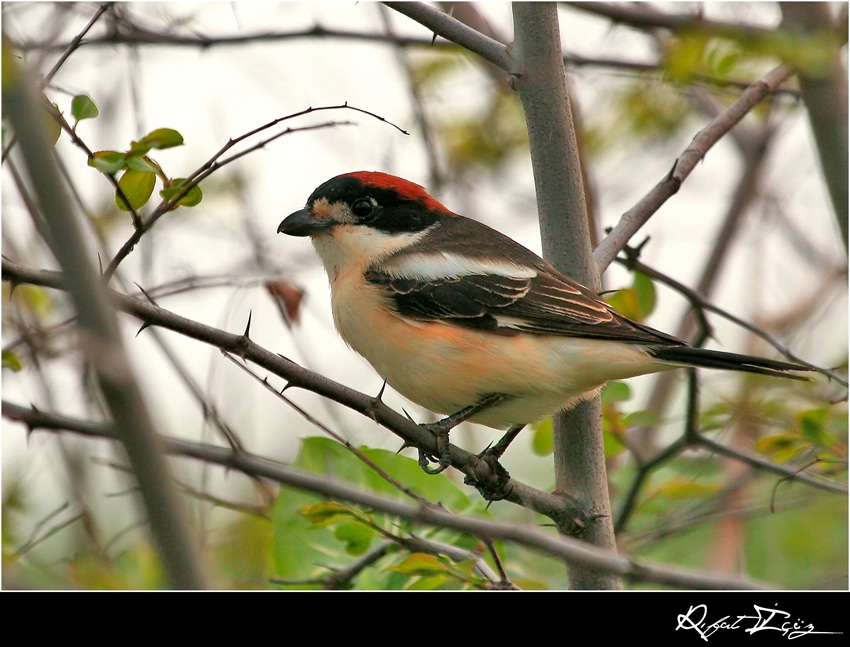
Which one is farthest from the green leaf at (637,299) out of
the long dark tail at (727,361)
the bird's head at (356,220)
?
the bird's head at (356,220)

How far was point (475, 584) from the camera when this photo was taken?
2617 mm

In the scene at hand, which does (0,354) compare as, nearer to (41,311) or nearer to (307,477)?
(307,477)

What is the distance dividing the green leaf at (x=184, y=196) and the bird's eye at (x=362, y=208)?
154 centimetres

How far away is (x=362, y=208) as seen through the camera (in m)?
4.16

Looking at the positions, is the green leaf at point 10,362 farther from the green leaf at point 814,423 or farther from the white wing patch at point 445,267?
the green leaf at point 814,423

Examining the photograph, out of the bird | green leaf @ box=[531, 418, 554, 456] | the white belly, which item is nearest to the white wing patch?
Answer: the bird

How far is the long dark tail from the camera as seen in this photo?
Result: 3.18 meters

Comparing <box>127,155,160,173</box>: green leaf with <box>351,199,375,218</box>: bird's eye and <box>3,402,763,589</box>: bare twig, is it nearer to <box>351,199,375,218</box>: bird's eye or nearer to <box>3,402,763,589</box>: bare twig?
<box>3,402,763,589</box>: bare twig

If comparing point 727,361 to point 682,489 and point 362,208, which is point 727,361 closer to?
point 682,489

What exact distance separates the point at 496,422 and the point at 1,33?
2.41 m

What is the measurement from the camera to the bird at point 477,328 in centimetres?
353

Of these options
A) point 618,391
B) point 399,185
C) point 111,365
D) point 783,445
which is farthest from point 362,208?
point 111,365
